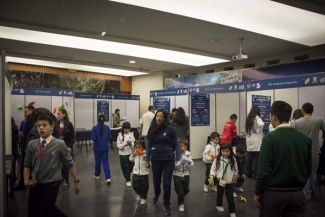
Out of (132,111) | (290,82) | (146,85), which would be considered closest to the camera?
(290,82)

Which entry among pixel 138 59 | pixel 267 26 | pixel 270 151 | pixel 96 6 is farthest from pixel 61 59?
pixel 270 151

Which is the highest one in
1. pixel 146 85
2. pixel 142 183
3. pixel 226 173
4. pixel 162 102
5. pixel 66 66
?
pixel 66 66

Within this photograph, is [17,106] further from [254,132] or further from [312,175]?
[312,175]

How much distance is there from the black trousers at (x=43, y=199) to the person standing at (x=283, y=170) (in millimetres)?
1976

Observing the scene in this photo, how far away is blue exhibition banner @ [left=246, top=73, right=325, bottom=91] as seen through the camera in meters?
5.06

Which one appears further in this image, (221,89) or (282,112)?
(221,89)

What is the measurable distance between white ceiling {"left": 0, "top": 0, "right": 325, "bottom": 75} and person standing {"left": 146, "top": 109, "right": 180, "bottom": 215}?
9.13 ft

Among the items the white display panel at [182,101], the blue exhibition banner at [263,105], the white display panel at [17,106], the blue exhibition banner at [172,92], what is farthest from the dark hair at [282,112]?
the white display panel at [17,106]

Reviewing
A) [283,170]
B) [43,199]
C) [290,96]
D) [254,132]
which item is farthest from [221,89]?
[43,199]

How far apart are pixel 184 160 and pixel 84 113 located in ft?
27.5

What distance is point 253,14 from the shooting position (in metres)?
5.63

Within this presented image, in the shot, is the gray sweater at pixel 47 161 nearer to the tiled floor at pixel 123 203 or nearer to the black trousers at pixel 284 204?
the tiled floor at pixel 123 203

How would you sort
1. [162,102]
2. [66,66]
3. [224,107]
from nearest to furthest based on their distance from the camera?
[224,107]
[162,102]
[66,66]

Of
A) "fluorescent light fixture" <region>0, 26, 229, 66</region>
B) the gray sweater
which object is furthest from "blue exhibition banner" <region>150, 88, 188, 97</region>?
the gray sweater
